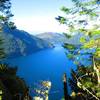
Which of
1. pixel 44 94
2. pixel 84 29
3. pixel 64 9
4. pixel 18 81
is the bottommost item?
pixel 44 94

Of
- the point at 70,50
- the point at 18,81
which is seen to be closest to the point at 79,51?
the point at 70,50

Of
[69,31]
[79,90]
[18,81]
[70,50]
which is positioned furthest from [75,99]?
[69,31]

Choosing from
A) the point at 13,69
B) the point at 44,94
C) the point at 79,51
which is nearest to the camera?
the point at 44,94

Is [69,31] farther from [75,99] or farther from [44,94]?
[75,99]

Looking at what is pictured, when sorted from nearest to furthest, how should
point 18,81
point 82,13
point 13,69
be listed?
1. point 82,13
2. point 18,81
3. point 13,69

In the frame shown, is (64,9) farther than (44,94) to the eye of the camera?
Yes

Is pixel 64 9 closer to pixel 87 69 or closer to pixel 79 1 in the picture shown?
pixel 79 1

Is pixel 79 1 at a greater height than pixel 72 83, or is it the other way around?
pixel 79 1

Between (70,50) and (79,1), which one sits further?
(70,50)

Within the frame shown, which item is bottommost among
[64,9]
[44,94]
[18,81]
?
[44,94]
